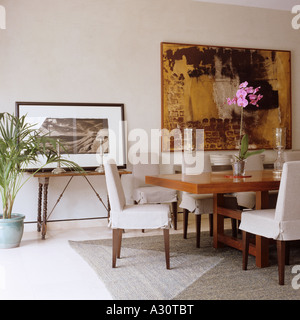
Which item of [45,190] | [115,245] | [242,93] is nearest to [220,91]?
[242,93]

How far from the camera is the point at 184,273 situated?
10.9 ft

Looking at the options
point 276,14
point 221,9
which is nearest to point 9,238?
point 221,9

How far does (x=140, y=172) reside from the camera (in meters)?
5.47

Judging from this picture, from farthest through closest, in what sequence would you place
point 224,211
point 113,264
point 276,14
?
point 276,14 < point 224,211 < point 113,264

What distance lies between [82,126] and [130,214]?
87.4 inches

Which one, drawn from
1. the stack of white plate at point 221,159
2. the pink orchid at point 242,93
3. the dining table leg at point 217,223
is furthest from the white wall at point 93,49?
the pink orchid at point 242,93

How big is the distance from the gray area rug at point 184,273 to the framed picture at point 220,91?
206cm

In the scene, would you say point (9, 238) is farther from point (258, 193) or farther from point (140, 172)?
point (258, 193)

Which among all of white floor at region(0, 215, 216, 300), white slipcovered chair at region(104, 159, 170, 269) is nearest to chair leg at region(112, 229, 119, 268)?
white slipcovered chair at region(104, 159, 170, 269)

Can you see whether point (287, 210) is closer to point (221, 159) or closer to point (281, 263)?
point (281, 263)

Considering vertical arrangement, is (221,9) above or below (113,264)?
above

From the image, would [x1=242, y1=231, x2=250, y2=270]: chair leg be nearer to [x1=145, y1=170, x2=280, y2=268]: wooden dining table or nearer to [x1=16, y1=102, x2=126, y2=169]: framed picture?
[x1=145, y1=170, x2=280, y2=268]: wooden dining table

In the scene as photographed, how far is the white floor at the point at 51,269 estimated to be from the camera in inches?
115
